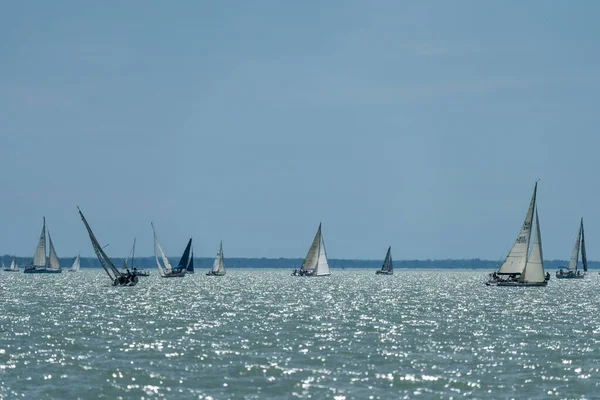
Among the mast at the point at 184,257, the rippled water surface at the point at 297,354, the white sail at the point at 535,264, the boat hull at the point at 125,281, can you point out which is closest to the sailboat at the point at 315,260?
the mast at the point at 184,257

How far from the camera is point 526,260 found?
120250 millimetres

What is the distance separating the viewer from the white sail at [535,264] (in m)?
116

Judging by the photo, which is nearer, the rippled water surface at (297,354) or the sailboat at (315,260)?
the rippled water surface at (297,354)

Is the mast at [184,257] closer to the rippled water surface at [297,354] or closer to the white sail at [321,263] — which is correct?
the white sail at [321,263]

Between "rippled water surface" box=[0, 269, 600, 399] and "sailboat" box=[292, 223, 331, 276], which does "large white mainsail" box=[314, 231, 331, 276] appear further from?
"rippled water surface" box=[0, 269, 600, 399]

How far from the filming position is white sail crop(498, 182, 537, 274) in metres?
116

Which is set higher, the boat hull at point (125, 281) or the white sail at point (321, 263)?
the white sail at point (321, 263)

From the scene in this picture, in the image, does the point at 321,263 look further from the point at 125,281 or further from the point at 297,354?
the point at 297,354

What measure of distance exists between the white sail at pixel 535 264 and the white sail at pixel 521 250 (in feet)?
3.33

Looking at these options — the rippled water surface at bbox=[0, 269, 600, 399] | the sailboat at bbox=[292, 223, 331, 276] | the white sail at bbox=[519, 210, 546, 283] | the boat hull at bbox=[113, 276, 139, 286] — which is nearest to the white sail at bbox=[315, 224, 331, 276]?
the sailboat at bbox=[292, 223, 331, 276]

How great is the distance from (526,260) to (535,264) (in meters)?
1.42

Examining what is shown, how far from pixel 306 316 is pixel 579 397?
38.4 metres

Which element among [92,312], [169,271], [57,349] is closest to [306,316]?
[92,312]

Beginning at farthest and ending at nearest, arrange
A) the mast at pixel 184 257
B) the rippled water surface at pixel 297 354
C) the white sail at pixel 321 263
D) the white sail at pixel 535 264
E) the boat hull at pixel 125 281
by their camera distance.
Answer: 1. the white sail at pixel 321 263
2. the mast at pixel 184 257
3. the boat hull at pixel 125 281
4. the white sail at pixel 535 264
5. the rippled water surface at pixel 297 354
